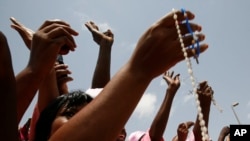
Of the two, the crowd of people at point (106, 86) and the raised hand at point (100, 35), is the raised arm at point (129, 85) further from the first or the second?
the raised hand at point (100, 35)

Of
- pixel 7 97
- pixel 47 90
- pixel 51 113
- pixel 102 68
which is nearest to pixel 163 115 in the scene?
pixel 102 68

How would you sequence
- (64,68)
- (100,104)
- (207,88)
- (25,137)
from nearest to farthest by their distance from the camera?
(100,104)
(64,68)
(207,88)
(25,137)

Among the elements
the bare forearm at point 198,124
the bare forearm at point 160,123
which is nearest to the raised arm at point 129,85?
the bare forearm at point 160,123

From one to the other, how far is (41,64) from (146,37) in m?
0.77

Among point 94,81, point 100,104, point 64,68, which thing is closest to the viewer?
point 100,104

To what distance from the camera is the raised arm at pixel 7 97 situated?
0.90 metres

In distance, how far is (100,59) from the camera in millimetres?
3059

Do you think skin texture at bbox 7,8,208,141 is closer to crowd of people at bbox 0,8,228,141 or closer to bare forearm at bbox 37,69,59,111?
crowd of people at bbox 0,8,228,141

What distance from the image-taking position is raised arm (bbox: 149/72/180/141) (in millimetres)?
2868

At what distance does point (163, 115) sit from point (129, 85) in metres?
1.99

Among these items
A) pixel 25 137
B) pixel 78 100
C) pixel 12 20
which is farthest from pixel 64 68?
pixel 25 137

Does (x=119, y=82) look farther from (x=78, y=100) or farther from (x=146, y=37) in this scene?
(x=78, y=100)

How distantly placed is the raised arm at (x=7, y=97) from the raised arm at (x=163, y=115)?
204 cm

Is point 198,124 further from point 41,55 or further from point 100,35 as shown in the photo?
point 41,55
